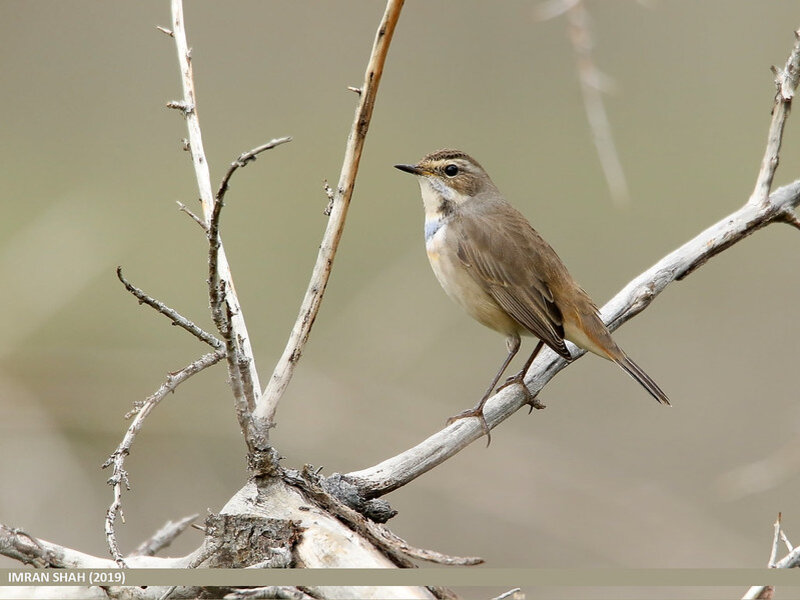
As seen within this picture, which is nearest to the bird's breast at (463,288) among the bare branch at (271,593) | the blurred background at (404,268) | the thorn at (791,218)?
the blurred background at (404,268)

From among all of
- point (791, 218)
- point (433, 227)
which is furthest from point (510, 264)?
point (791, 218)

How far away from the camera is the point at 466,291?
4.88 meters

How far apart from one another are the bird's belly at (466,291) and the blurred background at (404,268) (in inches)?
47.5

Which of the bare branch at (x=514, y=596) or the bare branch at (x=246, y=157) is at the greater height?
the bare branch at (x=246, y=157)

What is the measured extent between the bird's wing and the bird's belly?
4cm

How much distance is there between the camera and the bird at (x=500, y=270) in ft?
15.4

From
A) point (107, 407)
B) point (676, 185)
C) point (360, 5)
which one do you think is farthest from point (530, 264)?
point (360, 5)

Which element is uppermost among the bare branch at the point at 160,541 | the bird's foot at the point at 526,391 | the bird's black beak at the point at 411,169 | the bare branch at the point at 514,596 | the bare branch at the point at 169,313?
the bird's black beak at the point at 411,169

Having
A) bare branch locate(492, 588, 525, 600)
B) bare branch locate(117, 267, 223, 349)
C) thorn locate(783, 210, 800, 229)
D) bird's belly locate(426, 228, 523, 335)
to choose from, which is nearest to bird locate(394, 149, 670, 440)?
bird's belly locate(426, 228, 523, 335)

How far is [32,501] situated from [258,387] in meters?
2.42

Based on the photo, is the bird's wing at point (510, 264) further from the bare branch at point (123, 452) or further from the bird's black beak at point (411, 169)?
the bare branch at point (123, 452)

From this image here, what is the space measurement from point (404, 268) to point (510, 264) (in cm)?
241

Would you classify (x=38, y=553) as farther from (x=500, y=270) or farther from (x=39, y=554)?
(x=500, y=270)

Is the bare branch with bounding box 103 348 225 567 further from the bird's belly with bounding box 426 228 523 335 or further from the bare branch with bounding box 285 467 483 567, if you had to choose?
the bird's belly with bounding box 426 228 523 335
